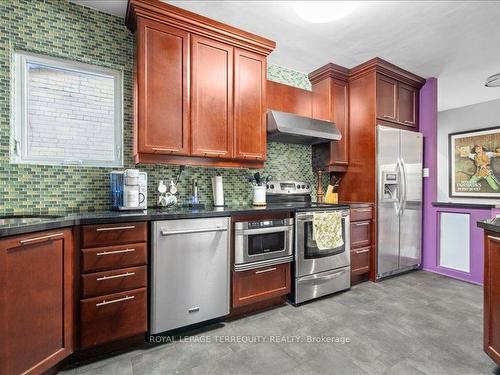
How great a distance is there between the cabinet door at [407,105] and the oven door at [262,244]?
231cm

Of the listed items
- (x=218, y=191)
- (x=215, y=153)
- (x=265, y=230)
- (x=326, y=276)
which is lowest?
(x=326, y=276)

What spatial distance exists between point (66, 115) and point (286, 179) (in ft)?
7.61

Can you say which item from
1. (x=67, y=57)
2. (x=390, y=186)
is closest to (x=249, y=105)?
(x=67, y=57)

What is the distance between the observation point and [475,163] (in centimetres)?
482

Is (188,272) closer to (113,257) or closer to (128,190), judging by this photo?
(113,257)

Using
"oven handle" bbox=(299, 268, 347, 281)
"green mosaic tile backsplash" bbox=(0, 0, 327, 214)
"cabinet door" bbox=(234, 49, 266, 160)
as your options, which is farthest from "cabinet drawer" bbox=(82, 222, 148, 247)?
"oven handle" bbox=(299, 268, 347, 281)

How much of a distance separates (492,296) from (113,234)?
2.35 meters

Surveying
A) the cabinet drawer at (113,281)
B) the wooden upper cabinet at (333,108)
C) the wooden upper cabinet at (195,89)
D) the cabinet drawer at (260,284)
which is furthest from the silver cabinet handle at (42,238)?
the wooden upper cabinet at (333,108)

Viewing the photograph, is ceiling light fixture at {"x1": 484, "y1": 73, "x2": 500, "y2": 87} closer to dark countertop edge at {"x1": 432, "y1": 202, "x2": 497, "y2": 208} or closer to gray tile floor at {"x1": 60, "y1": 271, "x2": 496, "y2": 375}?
dark countertop edge at {"x1": 432, "y1": 202, "x2": 497, "y2": 208}

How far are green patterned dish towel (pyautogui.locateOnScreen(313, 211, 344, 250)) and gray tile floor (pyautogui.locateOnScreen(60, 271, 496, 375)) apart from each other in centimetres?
57

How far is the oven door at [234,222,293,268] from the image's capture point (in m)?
2.17

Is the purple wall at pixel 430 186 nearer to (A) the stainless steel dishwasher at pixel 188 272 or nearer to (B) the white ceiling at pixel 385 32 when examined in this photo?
(B) the white ceiling at pixel 385 32

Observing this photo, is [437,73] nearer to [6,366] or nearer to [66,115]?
[66,115]

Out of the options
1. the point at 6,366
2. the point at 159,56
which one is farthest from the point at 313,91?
the point at 6,366
